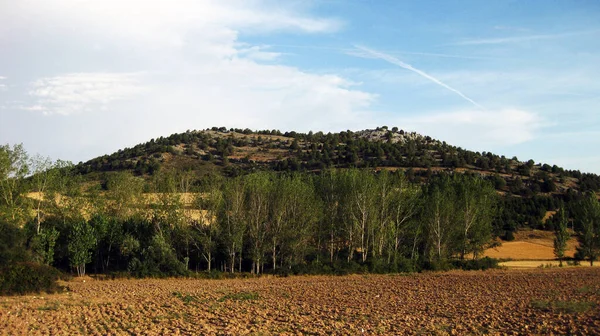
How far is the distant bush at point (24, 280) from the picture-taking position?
36.3 meters

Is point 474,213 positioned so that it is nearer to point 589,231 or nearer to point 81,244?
point 589,231

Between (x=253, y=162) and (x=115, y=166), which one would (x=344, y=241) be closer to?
(x=253, y=162)

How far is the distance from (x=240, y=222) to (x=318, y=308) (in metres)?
24.7

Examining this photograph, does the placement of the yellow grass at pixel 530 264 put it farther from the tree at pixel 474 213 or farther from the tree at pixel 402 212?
the tree at pixel 402 212

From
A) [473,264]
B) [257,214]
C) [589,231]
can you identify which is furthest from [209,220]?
[589,231]

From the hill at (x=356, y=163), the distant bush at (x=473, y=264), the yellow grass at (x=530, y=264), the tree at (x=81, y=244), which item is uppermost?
the hill at (x=356, y=163)

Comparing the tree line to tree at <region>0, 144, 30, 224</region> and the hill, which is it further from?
the hill

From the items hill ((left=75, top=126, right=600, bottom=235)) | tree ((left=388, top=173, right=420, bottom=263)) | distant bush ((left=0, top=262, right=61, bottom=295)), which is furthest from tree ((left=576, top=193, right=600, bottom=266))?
distant bush ((left=0, top=262, right=61, bottom=295))

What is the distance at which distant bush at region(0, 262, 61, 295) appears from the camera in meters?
36.3

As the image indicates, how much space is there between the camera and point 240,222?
51.7m

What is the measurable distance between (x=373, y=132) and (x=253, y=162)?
67764 mm

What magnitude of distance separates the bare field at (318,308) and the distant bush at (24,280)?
194cm

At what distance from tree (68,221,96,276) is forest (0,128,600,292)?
0.10 metres

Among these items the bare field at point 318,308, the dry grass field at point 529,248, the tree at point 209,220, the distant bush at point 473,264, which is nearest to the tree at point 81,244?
the bare field at point 318,308
